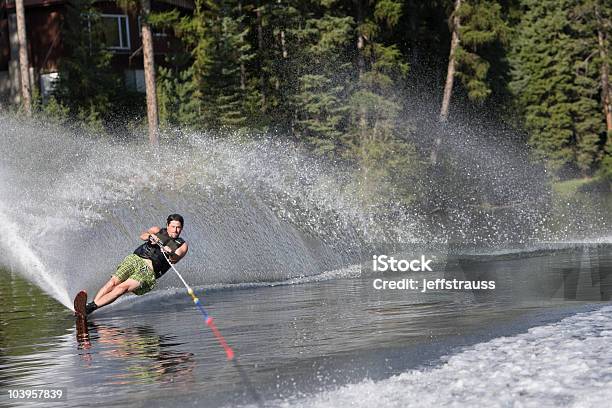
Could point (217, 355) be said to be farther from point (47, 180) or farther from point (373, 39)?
point (373, 39)

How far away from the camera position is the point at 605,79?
67062 mm

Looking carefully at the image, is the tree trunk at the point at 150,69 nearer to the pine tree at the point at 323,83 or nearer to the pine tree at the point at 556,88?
the pine tree at the point at 323,83

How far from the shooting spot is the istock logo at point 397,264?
21509 millimetres

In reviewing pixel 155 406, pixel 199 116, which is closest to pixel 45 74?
pixel 199 116

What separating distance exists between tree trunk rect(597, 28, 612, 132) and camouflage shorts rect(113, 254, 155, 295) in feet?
177

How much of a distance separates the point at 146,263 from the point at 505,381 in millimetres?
7526

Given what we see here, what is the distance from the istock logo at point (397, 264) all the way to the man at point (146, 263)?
21.1 ft

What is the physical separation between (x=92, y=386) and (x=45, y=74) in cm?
4236

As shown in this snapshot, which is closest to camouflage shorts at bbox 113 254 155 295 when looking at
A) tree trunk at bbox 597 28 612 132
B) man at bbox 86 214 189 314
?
man at bbox 86 214 189 314

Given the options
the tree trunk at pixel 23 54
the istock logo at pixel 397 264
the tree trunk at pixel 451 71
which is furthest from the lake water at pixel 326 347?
the tree trunk at pixel 451 71

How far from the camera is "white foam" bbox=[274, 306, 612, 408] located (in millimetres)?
9125

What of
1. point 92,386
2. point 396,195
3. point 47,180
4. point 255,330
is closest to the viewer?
point 92,386

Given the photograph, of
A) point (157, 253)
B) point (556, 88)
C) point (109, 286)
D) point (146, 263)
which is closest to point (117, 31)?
point (556, 88)

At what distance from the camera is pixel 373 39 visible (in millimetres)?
46031
